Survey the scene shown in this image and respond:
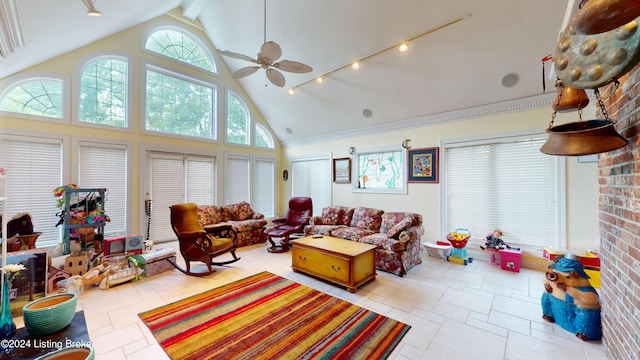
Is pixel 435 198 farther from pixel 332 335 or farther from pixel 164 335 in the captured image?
pixel 164 335

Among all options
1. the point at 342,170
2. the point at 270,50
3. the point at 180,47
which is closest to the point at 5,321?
the point at 270,50

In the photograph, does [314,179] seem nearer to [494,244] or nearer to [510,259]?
[494,244]

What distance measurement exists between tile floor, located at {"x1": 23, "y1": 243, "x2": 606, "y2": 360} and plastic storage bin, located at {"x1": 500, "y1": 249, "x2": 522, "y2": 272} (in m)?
0.11

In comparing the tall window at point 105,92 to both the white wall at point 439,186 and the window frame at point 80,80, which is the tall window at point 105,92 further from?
the white wall at point 439,186

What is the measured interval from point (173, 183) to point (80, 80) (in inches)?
91.0

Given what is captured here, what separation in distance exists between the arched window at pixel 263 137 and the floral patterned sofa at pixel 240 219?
208 centimetres

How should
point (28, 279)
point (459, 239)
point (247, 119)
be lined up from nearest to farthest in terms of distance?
point (28, 279)
point (459, 239)
point (247, 119)

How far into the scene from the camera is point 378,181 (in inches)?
219

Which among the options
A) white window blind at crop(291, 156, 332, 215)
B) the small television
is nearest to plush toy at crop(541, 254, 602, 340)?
white window blind at crop(291, 156, 332, 215)

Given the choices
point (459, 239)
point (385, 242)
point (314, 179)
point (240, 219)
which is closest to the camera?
point (385, 242)

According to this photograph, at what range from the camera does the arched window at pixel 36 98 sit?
12.0 ft

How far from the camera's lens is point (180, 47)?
17.8 feet

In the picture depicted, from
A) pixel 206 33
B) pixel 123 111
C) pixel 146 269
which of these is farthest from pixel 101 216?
pixel 206 33

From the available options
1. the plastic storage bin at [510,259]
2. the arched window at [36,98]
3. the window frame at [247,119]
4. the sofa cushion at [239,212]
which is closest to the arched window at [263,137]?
the window frame at [247,119]
